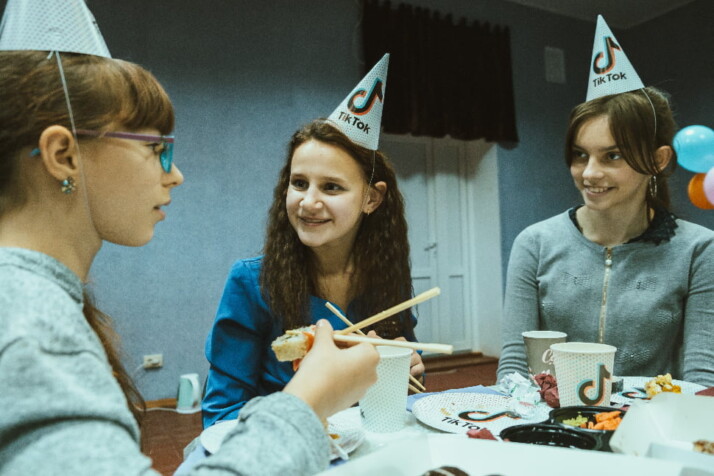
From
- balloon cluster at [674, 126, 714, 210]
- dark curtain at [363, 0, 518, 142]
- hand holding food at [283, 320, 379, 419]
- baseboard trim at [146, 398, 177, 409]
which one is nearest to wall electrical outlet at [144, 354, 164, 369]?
baseboard trim at [146, 398, 177, 409]

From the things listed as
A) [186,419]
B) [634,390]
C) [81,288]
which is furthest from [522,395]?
[186,419]

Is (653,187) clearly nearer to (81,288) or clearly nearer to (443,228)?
(81,288)

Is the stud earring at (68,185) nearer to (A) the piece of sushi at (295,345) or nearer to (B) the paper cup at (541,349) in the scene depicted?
(A) the piece of sushi at (295,345)

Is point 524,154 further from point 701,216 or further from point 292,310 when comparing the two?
point 292,310

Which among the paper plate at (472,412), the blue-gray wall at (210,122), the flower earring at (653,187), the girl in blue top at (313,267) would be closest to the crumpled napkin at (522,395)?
the paper plate at (472,412)

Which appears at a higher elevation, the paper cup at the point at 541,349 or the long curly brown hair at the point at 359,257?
the long curly brown hair at the point at 359,257

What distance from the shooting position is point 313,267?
5.13 feet

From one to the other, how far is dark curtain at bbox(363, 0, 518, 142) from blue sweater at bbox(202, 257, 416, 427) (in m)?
3.36

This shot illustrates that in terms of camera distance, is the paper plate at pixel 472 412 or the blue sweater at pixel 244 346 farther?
the blue sweater at pixel 244 346

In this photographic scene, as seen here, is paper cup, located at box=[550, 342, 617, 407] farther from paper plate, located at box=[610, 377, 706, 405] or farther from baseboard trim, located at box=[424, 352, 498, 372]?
baseboard trim, located at box=[424, 352, 498, 372]

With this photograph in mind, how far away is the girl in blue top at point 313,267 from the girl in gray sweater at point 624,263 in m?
0.44

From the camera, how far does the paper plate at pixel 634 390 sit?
1056mm

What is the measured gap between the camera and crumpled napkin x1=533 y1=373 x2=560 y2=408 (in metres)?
1.03

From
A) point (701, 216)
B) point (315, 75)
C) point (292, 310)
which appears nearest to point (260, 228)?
point (315, 75)
